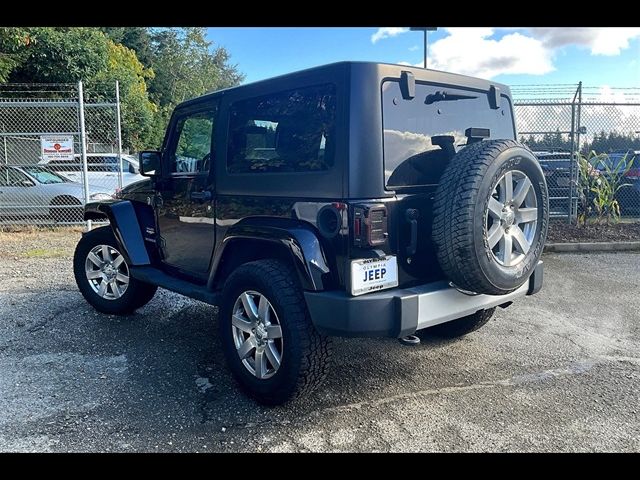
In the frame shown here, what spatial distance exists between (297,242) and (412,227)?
683mm

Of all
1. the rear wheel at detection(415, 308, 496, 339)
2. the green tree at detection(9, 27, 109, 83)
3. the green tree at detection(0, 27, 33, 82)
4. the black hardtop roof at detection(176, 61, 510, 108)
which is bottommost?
the rear wheel at detection(415, 308, 496, 339)

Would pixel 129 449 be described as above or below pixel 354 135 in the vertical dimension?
below

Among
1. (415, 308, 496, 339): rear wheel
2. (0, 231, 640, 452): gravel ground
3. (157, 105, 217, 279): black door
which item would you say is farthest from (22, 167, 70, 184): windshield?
(415, 308, 496, 339): rear wheel

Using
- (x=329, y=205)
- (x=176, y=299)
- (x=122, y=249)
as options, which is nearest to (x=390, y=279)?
(x=329, y=205)

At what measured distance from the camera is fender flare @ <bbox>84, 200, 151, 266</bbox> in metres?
4.52

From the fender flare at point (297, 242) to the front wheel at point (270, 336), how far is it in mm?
151

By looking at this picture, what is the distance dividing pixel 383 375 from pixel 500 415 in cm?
87

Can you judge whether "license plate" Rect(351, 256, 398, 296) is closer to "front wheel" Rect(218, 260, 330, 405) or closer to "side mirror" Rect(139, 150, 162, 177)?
"front wheel" Rect(218, 260, 330, 405)

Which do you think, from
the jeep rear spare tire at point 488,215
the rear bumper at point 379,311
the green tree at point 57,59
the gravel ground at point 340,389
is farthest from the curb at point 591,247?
the green tree at point 57,59

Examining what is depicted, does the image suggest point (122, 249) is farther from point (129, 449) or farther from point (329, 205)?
point (329, 205)

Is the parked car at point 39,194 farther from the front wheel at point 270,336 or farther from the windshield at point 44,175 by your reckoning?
the front wheel at point 270,336

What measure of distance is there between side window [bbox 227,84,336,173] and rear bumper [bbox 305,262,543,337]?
2.61 feet

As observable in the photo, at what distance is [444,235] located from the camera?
283 centimetres

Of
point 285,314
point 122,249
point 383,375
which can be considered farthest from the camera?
point 122,249
